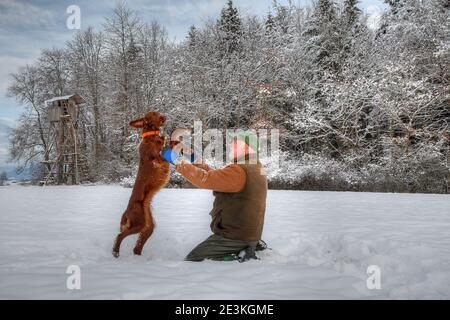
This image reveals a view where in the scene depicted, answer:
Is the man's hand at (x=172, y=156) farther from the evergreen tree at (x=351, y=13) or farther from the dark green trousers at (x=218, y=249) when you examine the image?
the evergreen tree at (x=351, y=13)

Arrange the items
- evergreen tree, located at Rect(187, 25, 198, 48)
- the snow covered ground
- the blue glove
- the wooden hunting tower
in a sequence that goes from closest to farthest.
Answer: the snow covered ground → the blue glove → the wooden hunting tower → evergreen tree, located at Rect(187, 25, 198, 48)

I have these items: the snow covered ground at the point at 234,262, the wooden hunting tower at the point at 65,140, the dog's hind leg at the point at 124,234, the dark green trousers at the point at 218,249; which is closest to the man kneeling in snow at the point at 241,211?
the dark green trousers at the point at 218,249

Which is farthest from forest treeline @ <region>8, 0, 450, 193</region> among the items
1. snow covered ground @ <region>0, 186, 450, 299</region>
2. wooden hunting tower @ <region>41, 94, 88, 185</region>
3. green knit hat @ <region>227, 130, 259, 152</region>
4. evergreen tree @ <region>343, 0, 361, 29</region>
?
green knit hat @ <region>227, 130, 259, 152</region>

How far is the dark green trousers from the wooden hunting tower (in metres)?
16.6

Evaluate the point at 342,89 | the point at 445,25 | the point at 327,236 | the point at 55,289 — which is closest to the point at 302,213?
the point at 327,236

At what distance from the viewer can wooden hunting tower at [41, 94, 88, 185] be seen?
1859 cm

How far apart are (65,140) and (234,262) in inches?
705

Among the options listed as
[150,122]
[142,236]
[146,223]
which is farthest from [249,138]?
[142,236]

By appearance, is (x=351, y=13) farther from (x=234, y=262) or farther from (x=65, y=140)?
(x=234, y=262)

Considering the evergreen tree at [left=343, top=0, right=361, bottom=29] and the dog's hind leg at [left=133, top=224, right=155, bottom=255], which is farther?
the evergreen tree at [left=343, top=0, right=361, bottom=29]

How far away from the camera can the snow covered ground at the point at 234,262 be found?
2611 mm

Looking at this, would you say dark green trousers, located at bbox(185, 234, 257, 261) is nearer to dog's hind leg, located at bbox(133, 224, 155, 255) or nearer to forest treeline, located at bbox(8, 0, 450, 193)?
dog's hind leg, located at bbox(133, 224, 155, 255)

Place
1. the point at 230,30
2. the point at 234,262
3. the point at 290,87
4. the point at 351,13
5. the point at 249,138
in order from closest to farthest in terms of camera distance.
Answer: the point at 234,262, the point at 249,138, the point at 290,87, the point at 351,13, the point at 230,30

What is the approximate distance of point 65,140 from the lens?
1917 centimetres
